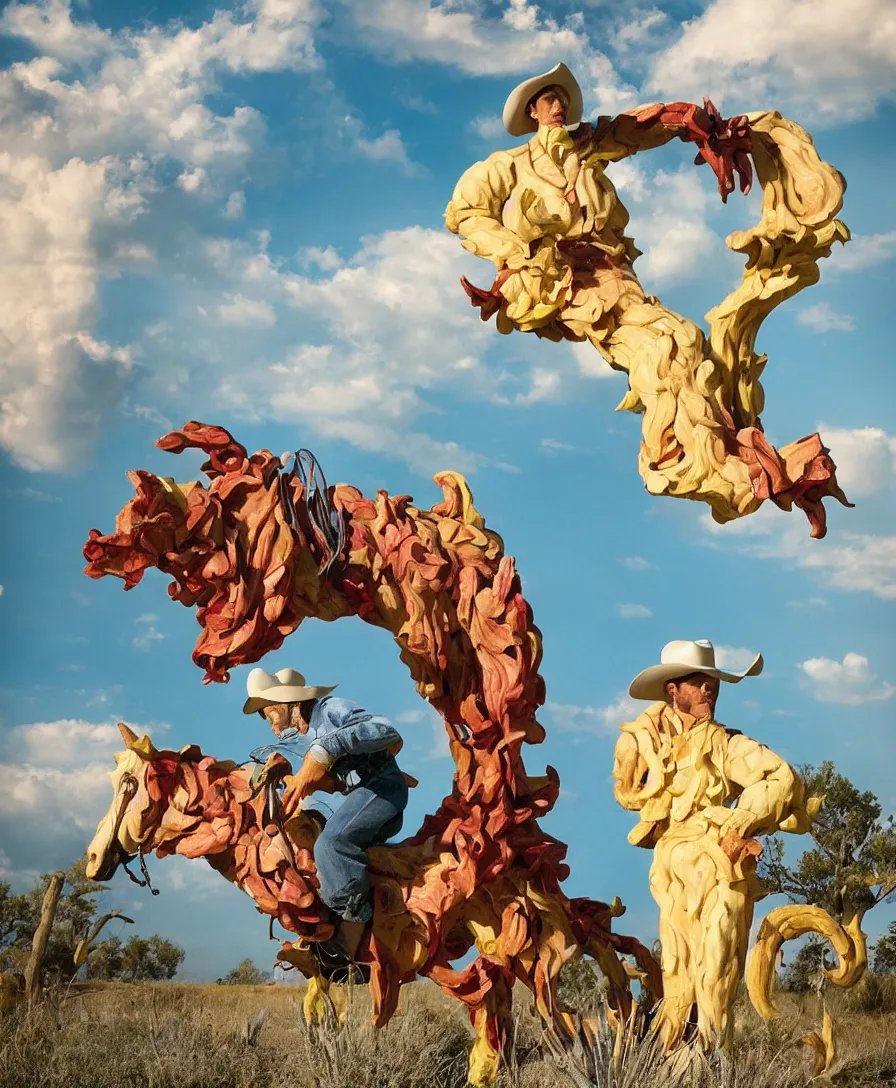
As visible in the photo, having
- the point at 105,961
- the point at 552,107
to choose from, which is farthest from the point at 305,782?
the point at 105,961

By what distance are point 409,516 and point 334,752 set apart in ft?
4.12

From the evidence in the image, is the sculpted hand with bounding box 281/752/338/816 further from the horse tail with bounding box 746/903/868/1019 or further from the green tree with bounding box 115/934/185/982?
the green tree with bounding box 115/934/185/982

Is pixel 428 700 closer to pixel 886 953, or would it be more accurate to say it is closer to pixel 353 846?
pixel 353 846

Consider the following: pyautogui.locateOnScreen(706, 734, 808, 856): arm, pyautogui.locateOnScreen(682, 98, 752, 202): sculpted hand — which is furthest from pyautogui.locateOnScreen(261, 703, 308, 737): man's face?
pyautogui.locateOnScreen(682, 98, 752, 202): sculpted hand

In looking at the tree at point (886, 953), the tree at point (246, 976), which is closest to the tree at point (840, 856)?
the tree at point (886, 953)

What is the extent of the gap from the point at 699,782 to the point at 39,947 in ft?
12.7

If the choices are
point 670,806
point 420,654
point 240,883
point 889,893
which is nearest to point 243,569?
point 420,654

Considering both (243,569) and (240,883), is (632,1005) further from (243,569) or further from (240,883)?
(243,569)

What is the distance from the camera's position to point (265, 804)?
6.20 metres

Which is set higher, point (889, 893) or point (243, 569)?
point (243, 569)

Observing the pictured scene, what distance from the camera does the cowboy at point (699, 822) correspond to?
6070 millimetres

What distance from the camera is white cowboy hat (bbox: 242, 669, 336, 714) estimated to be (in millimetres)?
6367

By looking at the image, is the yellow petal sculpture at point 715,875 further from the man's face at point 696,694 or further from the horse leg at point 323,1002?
the horse leg at point 323,1002

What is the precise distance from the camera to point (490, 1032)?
6445mm
